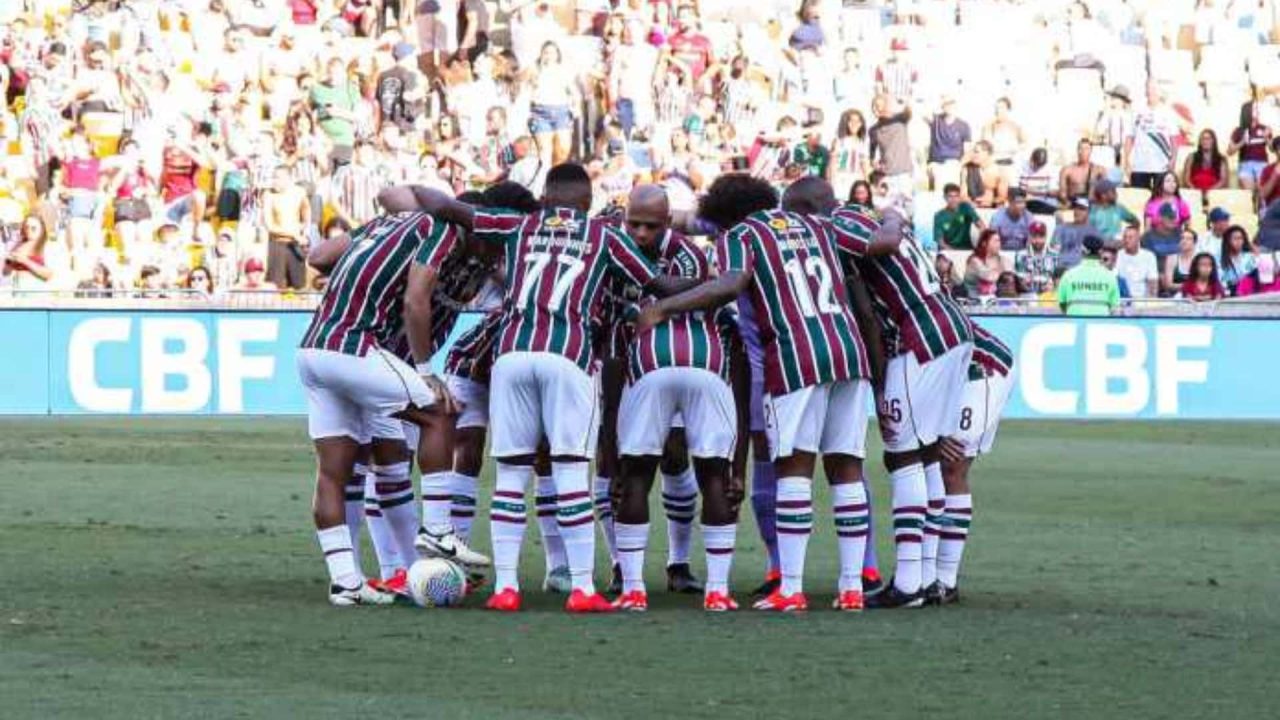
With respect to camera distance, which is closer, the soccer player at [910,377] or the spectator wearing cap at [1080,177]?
the soccer player at [910,377]

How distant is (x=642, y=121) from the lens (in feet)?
106

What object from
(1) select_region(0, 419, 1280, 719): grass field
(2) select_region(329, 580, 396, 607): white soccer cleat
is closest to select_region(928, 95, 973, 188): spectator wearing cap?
(1) select_region(0, 419, 1280, 719): grass field

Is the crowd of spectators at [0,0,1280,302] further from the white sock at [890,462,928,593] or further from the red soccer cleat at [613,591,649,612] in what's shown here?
the red soccer cleat at [613,591,649,612]

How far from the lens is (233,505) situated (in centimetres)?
1716

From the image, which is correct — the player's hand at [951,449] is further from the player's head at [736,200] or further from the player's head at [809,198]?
the player's head at [736,200]

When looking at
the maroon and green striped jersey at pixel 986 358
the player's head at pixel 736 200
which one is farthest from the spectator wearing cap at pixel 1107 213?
the player's head at pixel 736 200

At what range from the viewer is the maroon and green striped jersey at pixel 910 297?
11.9 m

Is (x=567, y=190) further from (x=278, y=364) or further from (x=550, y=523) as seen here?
(x=278, y=364)

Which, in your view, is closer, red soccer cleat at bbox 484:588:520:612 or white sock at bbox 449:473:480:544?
red soccer cleat at bbox 484:588:520:612

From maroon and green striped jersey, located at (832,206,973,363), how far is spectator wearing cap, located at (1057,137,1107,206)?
2008 centimetres

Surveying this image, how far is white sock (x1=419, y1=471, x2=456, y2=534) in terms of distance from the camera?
39.5ft

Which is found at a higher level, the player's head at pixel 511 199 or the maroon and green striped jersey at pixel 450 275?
the player's head at pixel 511 199

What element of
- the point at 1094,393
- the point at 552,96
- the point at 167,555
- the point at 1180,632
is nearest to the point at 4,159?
the point at 552,96

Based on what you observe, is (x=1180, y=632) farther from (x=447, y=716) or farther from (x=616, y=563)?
(x=447, y=716)
